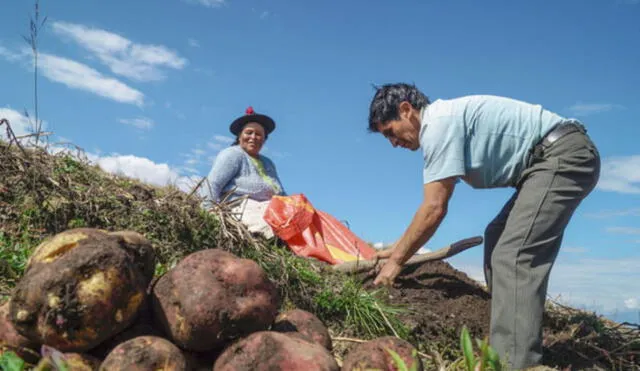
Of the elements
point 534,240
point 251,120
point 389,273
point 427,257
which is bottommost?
point 389,273

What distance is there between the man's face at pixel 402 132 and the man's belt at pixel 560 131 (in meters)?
0.83

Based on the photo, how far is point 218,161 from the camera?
5.93m

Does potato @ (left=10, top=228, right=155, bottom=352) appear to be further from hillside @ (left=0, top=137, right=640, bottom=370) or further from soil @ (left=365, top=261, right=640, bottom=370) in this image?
soil @ (left=365, top=261, right=640, bottom=370)

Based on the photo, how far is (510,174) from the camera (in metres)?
3.76

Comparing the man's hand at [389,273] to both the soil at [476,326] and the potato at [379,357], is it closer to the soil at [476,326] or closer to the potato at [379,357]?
the soil at [476,326]

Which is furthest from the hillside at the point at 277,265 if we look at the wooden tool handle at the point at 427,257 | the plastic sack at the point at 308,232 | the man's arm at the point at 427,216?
the plastic sack at the point at 308,232

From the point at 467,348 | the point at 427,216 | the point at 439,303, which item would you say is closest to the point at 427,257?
the point at 439,303

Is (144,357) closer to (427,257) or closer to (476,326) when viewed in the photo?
(476,326)

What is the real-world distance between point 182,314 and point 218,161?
12.7 ft

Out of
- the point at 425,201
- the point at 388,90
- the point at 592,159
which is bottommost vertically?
the point at 425,201

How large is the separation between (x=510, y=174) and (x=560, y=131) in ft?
1.35

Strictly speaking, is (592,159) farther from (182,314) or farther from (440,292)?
(182,314)

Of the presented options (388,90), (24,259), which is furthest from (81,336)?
(388,90)

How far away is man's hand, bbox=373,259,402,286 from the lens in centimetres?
407
